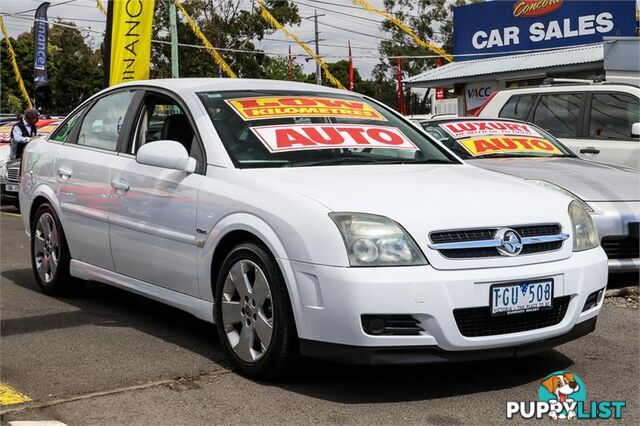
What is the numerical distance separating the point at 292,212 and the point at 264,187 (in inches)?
13.0

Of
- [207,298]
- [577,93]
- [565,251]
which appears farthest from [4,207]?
[565,251]

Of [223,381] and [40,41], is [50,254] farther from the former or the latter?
[40,41]

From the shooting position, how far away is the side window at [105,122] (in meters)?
5.91

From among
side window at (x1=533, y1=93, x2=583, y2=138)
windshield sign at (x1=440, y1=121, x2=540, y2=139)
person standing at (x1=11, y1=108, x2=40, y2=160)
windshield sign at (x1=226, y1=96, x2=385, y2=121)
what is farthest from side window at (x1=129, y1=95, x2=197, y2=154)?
person standing at (x1=11, y1=108, x2=40, y2=160)

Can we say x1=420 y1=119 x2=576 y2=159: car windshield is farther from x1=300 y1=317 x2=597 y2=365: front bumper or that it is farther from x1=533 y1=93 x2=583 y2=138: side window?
x1=300 y1=317 x2=597 y2=365: front bumper

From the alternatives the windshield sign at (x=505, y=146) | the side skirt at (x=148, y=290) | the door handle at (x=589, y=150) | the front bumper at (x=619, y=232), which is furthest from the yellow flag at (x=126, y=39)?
the front bumper at (x=619, y=232)

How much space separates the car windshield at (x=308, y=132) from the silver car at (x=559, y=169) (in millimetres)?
1095

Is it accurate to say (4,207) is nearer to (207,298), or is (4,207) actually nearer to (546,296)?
(207,298)

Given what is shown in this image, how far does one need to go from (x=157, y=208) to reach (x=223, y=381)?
1.21m

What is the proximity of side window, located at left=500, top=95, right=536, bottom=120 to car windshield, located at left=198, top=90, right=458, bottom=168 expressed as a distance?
16.7 ft

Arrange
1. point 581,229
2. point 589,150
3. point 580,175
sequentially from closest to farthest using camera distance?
point 581,229, point 580,175, point 589,150

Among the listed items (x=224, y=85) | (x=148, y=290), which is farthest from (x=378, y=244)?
(x=224, y=85)

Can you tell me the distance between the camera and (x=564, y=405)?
4.00 m

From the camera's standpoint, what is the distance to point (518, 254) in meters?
4.05
